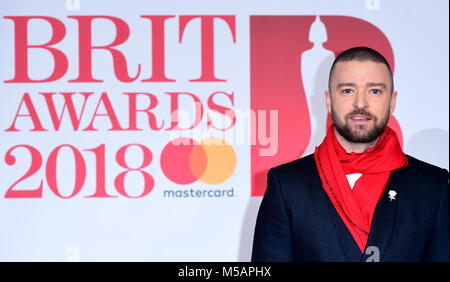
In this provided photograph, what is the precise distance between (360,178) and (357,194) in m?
0.08

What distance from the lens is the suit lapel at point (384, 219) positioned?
1.98m

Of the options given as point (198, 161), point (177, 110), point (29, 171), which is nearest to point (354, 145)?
point (198, 161)

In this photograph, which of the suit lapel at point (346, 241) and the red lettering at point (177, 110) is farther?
the red lettering at point (177, 110)

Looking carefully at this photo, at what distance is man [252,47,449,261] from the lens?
2008 mm

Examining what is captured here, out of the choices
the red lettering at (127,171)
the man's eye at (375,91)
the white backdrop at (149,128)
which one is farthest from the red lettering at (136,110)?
the man's eye at (375,91)

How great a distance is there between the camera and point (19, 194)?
2932mm

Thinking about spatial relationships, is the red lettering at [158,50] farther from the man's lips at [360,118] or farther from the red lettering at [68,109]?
the man's lips at [360,118]

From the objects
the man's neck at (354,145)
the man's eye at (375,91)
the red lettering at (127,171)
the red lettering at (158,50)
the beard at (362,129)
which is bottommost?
the red lettering at (127,171)

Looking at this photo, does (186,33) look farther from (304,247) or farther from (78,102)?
(304,247)

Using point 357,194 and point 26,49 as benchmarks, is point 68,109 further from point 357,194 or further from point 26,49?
point 357,194

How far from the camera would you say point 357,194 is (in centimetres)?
211

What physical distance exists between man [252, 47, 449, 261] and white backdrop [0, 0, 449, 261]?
2.46 feet

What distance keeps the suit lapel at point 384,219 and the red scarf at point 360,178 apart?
0.04 meters
